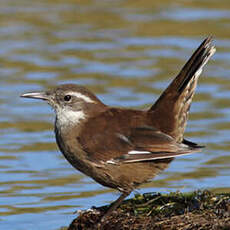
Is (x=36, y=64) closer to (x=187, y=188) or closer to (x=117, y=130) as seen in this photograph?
(x=187, y=188)

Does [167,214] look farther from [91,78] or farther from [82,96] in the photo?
[91,78]

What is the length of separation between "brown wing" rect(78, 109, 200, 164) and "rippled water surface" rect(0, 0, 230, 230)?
1801 millimetres

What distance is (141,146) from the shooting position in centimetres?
1119

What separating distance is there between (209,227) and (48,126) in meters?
6.56

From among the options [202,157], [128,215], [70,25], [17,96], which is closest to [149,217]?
[128,215]

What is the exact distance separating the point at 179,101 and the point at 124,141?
86cm

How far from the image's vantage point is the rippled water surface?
549 inches

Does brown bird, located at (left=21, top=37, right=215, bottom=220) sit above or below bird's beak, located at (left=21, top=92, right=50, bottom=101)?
below

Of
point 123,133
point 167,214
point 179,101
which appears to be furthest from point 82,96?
point 167,214

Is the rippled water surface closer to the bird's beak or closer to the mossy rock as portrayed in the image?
the mossy rock

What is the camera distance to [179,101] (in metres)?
11.5

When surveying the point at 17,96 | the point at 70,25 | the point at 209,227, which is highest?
the point at 70,25

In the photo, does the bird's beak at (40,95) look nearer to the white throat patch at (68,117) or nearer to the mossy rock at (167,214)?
the white throat patch at (68,117)

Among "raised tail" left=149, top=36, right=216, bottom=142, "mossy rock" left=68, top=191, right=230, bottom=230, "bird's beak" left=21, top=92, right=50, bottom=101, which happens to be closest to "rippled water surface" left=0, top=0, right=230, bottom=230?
"mossy rock" left=68, top=191, right=230, bottom=230
